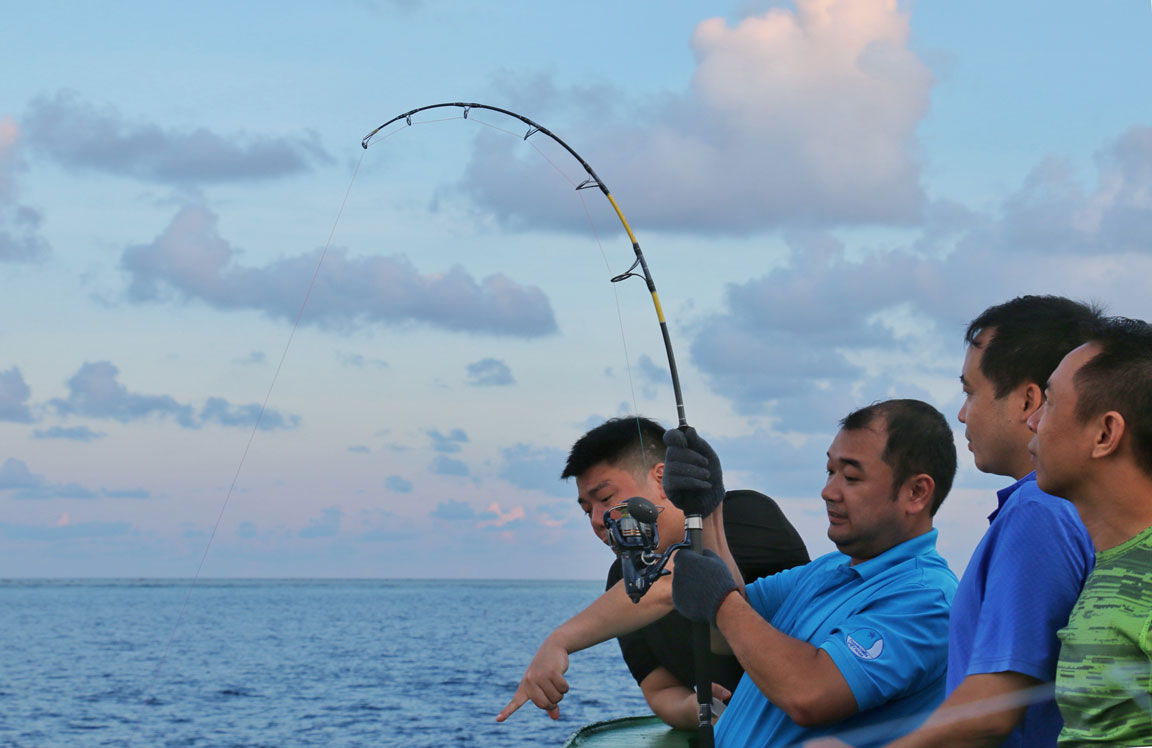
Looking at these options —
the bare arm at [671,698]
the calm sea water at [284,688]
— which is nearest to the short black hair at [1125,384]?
the bare arm at [671,698]

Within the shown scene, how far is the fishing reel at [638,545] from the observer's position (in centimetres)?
325

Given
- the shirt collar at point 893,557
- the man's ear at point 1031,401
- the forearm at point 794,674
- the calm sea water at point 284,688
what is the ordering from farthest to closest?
the calm sea water at point 284,688, the shirt collar at point 893,557, the forearm at point 794,674, the man's ear at point 1031,401

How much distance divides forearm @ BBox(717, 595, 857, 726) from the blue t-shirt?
0.36 meters

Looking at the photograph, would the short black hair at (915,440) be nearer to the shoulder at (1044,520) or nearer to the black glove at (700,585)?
the black glove at (700,585)

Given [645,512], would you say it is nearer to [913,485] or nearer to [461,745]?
[913,485]

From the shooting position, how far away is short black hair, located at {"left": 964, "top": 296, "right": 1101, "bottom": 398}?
253 cm

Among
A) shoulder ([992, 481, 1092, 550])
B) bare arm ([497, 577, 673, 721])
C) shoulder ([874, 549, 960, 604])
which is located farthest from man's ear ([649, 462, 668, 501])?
shoulder ([992, 481, 1092, 550])

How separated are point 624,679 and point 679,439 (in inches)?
1494

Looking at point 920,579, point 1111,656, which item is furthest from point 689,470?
point 1111,656

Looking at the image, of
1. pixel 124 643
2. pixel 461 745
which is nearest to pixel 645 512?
pixel 461 745

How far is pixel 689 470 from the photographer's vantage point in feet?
10.6

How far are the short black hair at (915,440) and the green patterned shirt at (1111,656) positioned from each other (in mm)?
991

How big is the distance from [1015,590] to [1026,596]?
23 millimetres

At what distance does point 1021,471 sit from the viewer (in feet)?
8.30
